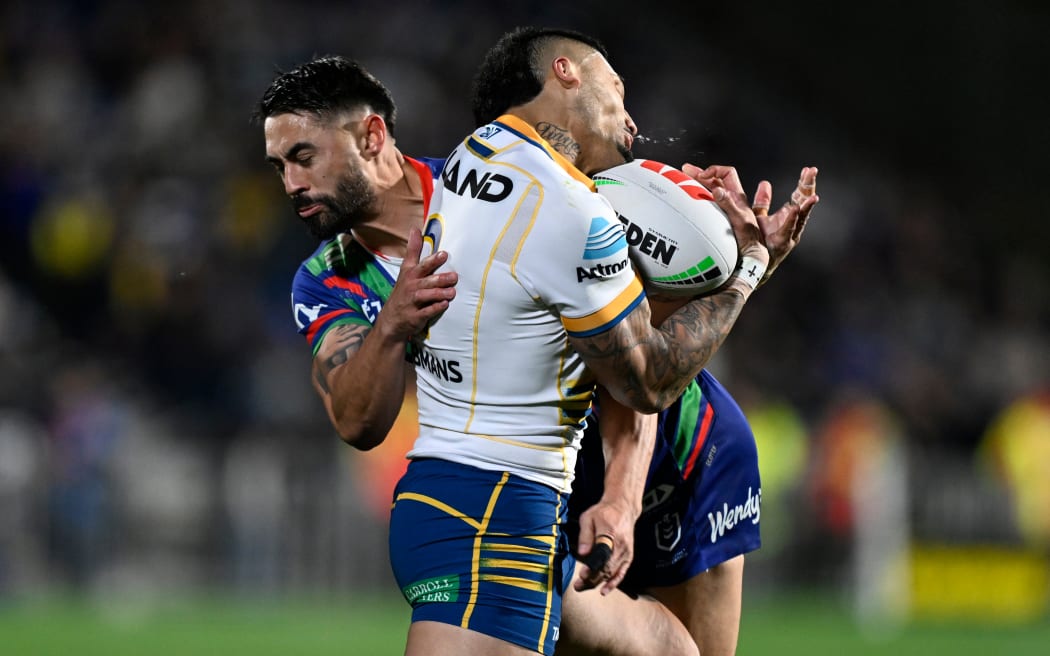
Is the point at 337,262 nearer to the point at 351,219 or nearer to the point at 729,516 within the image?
the point at 351,219

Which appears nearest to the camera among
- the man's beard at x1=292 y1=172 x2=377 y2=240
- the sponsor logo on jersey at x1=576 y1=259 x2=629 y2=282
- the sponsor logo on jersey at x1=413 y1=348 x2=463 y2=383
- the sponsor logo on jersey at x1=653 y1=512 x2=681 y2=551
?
the sponsor logo on jersey at x1=576 y1=259 x2=629 y2=282

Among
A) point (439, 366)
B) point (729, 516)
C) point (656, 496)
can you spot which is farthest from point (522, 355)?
point (729, 516)

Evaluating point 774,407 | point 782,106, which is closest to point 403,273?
point 774,407

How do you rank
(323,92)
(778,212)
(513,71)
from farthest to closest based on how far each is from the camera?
(323,92), (778,212), (513,71)

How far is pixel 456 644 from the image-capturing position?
390 centimetres

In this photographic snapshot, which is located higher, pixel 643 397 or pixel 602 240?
pixel 602 240

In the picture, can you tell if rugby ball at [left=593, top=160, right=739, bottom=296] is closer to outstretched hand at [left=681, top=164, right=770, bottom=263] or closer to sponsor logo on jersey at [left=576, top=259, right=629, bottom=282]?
outstretched hand at [left=681, top=164, right=770, bottom=263]

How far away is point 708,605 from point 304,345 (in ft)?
33.6

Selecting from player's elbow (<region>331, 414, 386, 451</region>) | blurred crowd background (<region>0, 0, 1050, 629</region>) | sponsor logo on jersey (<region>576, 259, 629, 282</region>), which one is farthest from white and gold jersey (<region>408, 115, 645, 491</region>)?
blurred crowd background (<region>0, 0, 1050, 629</region>)

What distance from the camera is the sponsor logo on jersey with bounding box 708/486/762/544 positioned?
16.5 ft

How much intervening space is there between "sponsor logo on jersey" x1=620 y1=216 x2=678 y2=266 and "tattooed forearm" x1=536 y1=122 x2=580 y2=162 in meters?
0.26

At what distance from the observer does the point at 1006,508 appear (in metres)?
14.4

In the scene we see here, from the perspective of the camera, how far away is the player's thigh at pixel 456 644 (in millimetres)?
3891

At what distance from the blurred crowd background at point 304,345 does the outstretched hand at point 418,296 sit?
843 cm
